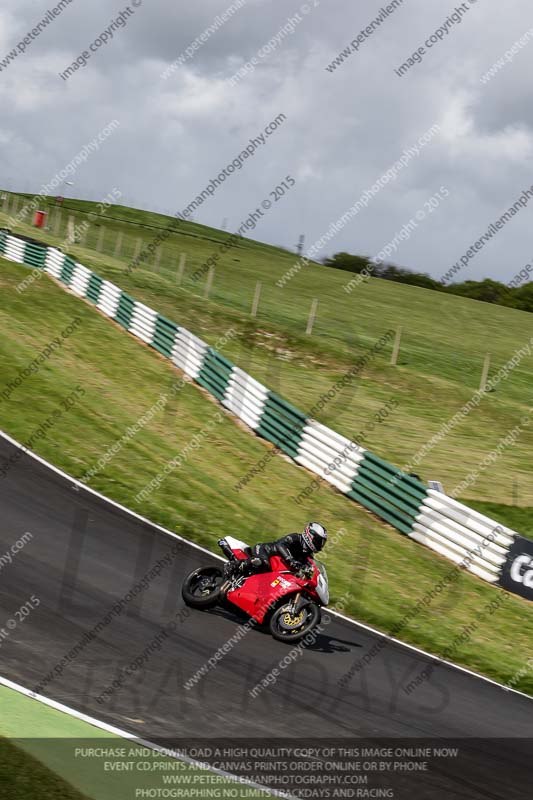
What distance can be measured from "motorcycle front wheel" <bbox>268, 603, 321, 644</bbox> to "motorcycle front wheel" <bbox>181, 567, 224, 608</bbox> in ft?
2.82

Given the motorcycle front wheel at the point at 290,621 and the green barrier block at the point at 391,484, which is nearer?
the motorcycle front wheel at the point at 290,621

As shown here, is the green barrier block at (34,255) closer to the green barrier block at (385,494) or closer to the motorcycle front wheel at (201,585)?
the green barrier block at (385,494)

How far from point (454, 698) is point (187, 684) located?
337 centimetres

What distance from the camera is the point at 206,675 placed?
9.65 meters

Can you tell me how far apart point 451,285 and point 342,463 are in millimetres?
73497

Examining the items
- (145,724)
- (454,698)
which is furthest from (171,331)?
(145,724)

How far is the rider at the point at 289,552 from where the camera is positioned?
1105 cm

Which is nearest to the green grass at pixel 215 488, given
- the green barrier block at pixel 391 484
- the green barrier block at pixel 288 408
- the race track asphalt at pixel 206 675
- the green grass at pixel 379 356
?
the green barrier block at pixel 391 484

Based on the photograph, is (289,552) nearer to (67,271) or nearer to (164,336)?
(164,336)

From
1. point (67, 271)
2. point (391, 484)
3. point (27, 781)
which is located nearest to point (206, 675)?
point (27, 781)

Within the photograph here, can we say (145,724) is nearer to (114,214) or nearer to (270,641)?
(270,641)

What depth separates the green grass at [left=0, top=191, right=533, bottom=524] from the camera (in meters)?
23.4

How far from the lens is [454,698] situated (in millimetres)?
10930

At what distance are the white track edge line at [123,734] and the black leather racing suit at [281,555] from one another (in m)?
3.61
